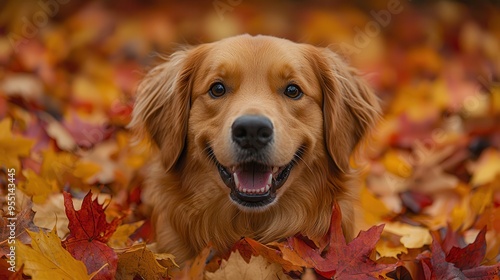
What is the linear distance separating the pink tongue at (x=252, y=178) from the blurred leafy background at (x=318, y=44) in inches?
27.6

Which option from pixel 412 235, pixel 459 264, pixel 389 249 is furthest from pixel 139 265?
pixel 412 235

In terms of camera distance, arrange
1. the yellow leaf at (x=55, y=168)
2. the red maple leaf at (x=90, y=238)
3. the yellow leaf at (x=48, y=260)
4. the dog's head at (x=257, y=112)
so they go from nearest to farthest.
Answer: the yellow leaf at (x=48, y=260) → the red maple leaf at (x=90, y=238) → the dog's head at (x=257, y=112) → the yellow leaf at (x=55, y=168)

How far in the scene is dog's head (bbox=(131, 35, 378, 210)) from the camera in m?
2.86

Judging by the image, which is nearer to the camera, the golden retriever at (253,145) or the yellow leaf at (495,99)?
the golden retriever at (253,145)

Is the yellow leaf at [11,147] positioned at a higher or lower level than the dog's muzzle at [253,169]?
lower

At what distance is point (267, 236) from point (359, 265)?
0.59 m

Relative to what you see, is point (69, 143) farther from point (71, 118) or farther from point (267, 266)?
point (267, 266)

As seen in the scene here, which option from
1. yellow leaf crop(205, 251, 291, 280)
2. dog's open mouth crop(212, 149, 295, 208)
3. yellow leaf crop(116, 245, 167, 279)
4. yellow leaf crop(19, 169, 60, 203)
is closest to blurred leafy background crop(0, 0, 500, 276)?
yellow leaf crop(19, 169, 60, 203)

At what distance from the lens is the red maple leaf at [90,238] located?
8.44ft

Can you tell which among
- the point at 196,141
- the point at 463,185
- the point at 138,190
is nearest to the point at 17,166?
the point at 138,190

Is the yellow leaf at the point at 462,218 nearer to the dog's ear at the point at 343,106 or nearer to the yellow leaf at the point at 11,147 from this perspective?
the dog's ear at the point at 343,106

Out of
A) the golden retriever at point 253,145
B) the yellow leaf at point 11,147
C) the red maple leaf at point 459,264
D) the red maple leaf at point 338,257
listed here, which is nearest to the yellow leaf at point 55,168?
the yellow leaf at point 11,147

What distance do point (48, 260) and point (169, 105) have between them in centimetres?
117

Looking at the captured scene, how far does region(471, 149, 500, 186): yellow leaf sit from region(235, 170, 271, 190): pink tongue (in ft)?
7.68
